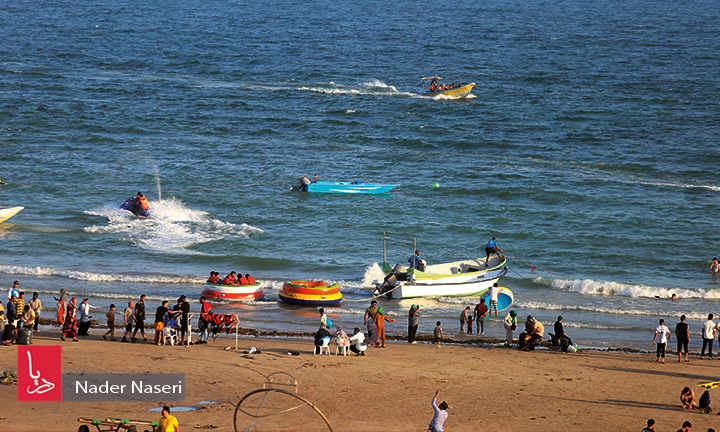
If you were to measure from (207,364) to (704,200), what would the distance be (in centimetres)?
2954

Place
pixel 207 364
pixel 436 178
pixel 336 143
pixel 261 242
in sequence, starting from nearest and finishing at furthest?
pixel 207 364, pixel 261 242, pixel 436 178, pixel 336 143

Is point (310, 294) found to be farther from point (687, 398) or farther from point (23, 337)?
point (687, 398)

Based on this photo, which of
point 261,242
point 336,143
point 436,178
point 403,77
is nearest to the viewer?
point 261,242

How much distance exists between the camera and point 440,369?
15945mm

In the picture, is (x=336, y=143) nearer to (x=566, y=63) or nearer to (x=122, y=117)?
(x=122, y=117)

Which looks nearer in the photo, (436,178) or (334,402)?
(334,402)

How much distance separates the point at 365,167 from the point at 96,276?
1931 centimetres

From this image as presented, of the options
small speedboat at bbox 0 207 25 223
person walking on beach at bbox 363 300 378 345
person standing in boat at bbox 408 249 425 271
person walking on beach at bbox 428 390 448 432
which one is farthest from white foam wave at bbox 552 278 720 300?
small speedboat at bbox 0 207 25 223

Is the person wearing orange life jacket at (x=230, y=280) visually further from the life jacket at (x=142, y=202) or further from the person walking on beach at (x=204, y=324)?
the life jacket at (x=142, y=202)

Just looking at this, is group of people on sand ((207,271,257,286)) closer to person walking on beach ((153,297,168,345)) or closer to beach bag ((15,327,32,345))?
person walking on beach ((153,297,168,345))

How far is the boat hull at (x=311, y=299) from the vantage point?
22500 millimetres

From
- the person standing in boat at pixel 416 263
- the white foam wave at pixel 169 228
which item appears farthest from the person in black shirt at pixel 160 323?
the white foam wave at pixel 169 228

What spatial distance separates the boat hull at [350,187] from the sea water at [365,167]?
1.68 feet

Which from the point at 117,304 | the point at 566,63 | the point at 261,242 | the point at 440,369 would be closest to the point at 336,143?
the point at 261,242
